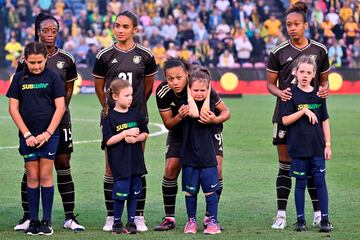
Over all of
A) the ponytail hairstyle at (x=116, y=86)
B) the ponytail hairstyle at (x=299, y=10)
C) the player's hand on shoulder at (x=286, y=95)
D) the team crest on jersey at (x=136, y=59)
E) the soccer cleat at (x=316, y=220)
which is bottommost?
the soccer cleat at (x=316, y=220)

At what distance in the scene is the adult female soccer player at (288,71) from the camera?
35.6 feet

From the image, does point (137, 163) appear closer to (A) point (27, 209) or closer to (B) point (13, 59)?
(A) point (27, 209)

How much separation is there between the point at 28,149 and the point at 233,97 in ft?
71.5

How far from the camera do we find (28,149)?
10.3 meters

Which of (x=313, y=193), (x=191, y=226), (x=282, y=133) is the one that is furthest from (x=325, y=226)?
(x=191, y=226)

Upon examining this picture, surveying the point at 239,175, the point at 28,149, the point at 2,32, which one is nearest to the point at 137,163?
the point at 28,149

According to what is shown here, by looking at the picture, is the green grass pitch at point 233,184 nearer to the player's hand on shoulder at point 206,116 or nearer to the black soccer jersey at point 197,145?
the black soccer jersey at point 197,145

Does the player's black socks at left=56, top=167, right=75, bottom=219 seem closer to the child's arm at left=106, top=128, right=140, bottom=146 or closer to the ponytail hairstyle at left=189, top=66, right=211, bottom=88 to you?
the child's arm at left=106, top=128, right=140, bottom=146

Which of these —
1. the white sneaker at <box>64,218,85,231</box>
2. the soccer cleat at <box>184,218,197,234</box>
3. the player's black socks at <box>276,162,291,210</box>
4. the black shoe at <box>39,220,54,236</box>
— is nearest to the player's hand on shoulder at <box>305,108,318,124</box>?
the player's black socks at <box>276,162,291,210</box>

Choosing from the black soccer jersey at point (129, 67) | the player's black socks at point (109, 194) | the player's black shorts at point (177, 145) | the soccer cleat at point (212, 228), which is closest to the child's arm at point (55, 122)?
the black soccer jersey at point (129, 67)

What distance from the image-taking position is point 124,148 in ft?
34.0

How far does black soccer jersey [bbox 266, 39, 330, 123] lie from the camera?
1091 centimetres

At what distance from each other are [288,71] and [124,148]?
1926mm

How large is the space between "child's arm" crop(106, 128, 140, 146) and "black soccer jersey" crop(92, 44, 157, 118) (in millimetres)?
435
